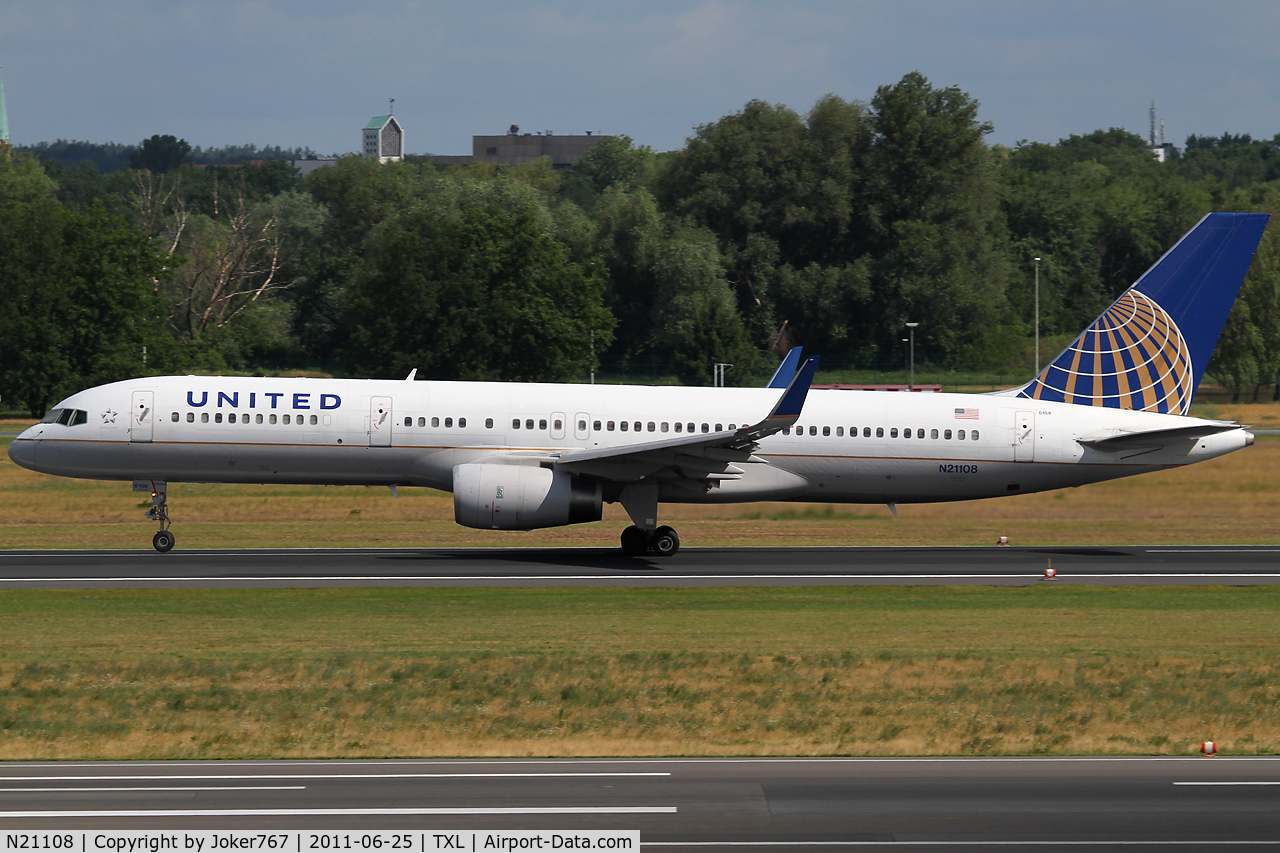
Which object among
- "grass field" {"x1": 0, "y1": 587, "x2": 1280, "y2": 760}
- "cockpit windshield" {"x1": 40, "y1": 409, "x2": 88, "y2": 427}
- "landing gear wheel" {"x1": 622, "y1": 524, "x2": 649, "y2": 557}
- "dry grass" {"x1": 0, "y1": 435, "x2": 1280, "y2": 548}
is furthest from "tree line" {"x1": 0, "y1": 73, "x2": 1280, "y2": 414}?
"grass field" {"x1": 0, "y1": 587, "x2": 1280, "y2": 760}

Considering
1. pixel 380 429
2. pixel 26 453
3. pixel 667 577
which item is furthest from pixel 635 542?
pixel 26 453

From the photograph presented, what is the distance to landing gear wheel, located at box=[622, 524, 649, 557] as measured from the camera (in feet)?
107

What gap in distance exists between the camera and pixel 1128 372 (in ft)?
118

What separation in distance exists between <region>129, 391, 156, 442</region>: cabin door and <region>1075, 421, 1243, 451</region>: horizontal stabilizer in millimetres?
22832

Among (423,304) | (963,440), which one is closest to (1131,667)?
(963,440)

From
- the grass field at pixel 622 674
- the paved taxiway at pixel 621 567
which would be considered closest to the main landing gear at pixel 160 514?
the paved taxiway at pixel 621 567

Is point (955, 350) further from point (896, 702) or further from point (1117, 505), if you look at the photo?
point (896, 702)

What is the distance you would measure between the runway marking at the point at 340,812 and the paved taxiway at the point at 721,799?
0.02 m

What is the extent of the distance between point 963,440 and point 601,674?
56.2 ft

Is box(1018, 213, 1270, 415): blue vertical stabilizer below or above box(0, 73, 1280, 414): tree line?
below

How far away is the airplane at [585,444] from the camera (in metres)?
31.7

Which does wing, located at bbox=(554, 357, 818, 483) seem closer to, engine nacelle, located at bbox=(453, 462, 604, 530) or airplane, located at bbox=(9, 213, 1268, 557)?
airplane, located at bbox=(9, 213, 1268, 557)

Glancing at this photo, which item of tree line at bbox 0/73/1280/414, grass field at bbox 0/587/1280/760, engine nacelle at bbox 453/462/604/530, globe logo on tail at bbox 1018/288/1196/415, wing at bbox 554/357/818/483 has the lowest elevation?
grass field at bbox 0/587/1280/760

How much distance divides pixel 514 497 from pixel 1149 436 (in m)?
15.8
